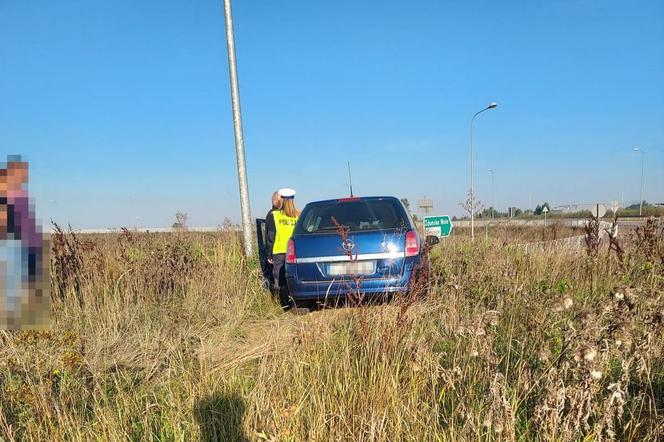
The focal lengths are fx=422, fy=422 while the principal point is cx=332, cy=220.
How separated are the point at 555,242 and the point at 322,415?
Answer: 717cm

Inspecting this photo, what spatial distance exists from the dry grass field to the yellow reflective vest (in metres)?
1.59

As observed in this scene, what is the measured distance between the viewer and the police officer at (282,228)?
597 cm

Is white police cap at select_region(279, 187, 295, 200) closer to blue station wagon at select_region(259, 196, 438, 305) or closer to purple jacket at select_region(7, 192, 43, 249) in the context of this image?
blue station wagon at select_region(259, 196, 438, 305)

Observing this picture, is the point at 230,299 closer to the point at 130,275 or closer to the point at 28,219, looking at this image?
the point at 130,275

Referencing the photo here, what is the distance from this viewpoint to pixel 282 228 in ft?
20.4

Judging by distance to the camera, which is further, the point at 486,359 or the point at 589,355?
the point at 486,359

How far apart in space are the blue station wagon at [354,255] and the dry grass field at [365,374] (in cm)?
60

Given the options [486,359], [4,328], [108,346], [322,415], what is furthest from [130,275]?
[486,359]

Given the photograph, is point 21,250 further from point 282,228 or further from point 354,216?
point 282,228

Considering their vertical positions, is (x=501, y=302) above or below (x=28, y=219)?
below

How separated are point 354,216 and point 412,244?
3.06ft

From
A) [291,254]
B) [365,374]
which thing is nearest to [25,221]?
[365,374]

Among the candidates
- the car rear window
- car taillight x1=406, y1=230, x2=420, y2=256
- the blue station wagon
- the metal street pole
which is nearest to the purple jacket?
the blue station wagon

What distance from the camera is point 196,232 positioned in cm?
909
